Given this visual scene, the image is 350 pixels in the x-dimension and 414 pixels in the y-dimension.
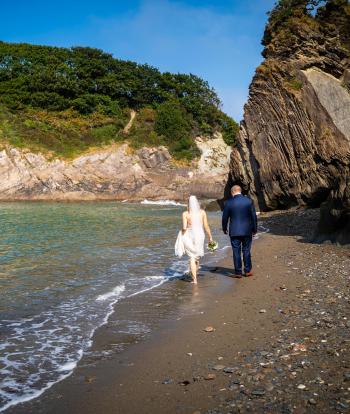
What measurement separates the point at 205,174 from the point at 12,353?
56113 millimetres

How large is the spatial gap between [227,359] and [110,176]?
53.1 metres

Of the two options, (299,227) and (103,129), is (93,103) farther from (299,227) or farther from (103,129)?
(299,227)

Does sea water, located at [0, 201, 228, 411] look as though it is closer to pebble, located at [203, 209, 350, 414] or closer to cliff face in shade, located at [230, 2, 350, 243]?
pebble, located at [203, 209, 350, 414]

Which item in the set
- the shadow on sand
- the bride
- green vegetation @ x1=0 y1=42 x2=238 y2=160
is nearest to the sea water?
the bride

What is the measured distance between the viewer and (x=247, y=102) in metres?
32.6

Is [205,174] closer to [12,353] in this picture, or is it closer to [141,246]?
[141,246]

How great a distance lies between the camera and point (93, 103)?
66562mm

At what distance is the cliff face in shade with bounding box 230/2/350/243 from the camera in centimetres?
2686

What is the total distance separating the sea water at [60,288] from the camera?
5020 millimetres

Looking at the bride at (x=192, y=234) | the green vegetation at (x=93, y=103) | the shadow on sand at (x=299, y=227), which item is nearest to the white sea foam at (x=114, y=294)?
the bride at (x=192, y=234)

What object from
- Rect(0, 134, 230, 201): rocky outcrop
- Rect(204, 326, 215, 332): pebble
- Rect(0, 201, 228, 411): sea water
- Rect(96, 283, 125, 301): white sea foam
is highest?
Rect(0, 134, 230, 201): rocky outcrop

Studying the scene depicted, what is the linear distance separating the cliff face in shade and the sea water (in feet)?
37.0

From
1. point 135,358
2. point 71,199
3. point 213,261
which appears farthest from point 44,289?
point 71,199

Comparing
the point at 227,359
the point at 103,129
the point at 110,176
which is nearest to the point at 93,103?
the point at 103,129
